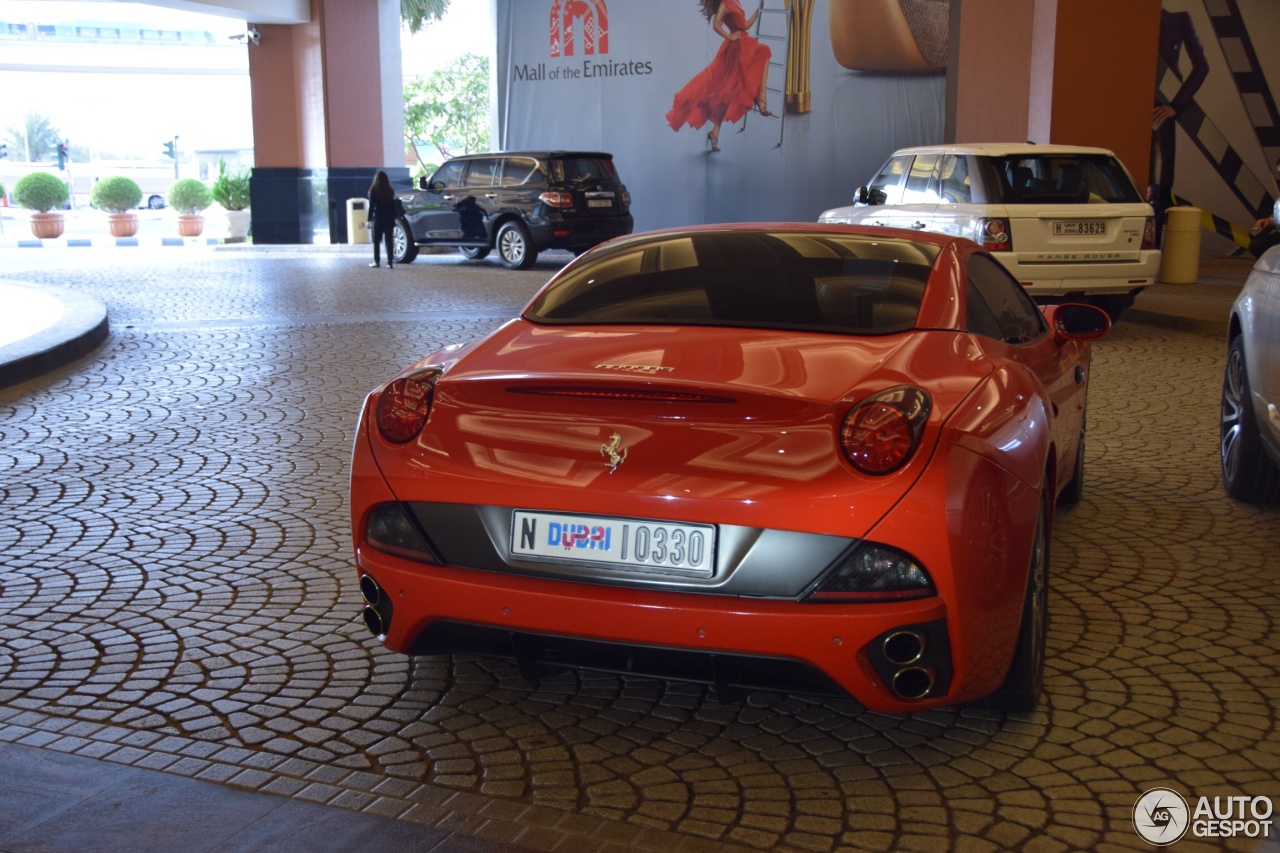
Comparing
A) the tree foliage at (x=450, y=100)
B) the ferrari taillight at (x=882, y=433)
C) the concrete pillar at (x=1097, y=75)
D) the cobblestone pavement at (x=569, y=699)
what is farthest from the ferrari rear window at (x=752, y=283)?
the tree foliage at (x=450, y=100)

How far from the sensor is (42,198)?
116 ft

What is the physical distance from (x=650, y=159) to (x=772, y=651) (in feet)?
76.0

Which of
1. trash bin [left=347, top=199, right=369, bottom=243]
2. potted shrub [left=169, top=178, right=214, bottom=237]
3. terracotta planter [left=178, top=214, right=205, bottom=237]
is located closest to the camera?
trash bin [left=347, top=199, right=369, bottom=243]

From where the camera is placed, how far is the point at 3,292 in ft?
52.0

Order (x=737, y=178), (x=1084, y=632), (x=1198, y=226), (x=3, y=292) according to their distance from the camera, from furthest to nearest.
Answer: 1. (x=737, y=178)
2. (x=1198, y=226)
3. (x=3, y=292)
4. (x=1084, y=632)

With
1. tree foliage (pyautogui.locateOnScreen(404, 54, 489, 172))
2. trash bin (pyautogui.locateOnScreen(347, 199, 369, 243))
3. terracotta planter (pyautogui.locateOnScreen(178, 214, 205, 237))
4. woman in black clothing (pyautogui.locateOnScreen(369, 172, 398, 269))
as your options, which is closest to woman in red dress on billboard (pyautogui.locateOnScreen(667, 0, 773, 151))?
woman in black clothing (pyautogui.locateOnScreen(369, 172, 398, 269))

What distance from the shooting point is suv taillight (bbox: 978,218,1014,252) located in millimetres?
11477

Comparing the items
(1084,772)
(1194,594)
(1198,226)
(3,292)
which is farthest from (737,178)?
(1084,772)

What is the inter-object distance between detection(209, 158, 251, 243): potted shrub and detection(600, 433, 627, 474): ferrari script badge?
1198 inches

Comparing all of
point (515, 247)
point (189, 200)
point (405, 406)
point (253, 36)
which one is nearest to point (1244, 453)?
point (405, 406)

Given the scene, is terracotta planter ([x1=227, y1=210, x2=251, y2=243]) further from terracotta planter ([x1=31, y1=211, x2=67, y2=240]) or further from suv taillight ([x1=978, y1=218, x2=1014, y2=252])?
suv taillight ([x1=978, y1=218, x2=1014, y2=252])

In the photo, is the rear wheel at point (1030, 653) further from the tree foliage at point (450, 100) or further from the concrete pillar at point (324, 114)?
the tree foliage at point (450, 100)

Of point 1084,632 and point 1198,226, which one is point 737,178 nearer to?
point 1198,226

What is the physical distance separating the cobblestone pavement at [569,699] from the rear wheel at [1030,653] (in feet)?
0.21
